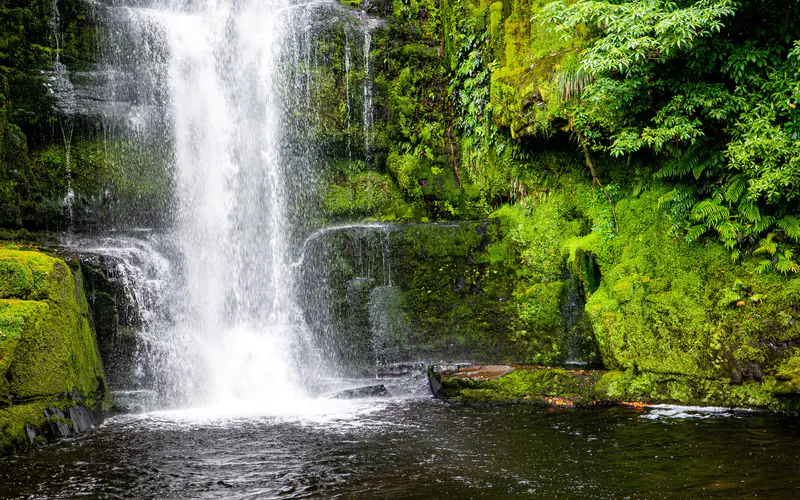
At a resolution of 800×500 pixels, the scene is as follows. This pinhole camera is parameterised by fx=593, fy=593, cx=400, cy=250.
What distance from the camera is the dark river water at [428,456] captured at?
17.1 feet

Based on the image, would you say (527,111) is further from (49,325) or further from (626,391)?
(49,325)

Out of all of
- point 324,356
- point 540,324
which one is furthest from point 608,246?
point 324,356

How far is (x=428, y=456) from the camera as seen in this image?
621 centimetres

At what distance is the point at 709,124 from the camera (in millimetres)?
8961

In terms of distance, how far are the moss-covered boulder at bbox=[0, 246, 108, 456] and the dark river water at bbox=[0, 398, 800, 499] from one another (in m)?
0.46

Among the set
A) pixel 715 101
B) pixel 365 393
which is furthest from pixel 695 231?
pixel 365 393

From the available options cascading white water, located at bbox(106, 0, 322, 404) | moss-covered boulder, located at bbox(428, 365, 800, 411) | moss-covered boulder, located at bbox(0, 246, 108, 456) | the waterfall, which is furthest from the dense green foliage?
moss-covered boulder, located at bbox(0, 246, 108, 456)

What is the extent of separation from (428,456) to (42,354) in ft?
17.0

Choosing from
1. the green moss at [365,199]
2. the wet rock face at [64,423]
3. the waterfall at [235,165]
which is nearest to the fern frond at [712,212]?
the green moss at [365,199]

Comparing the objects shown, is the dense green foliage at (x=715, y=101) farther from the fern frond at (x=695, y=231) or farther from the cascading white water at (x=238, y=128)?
the cascading white water at (x=238, y=128)

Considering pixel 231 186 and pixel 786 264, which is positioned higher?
pixel 231 186

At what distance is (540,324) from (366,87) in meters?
6.87

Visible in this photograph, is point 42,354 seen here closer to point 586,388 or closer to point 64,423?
point 64,423

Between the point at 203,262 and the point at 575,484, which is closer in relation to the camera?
the point at 575,484
